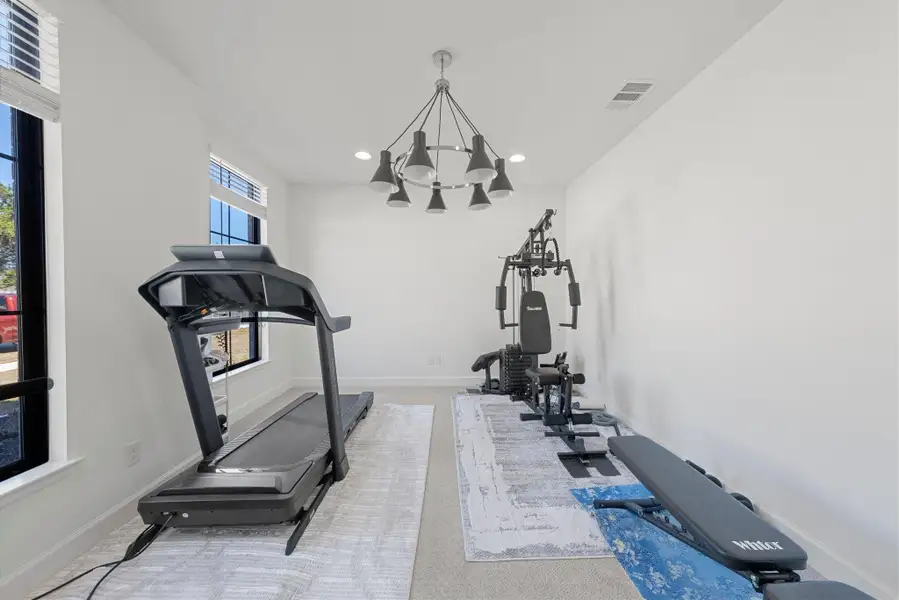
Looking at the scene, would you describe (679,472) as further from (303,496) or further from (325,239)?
(325,239)

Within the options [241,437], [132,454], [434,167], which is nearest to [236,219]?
[241,437]

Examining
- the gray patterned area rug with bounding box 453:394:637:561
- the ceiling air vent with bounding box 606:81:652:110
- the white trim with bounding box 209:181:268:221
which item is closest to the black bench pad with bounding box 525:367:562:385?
the gray patterned area rug with bounding box 453:394:637:561

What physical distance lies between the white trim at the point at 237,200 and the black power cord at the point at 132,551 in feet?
8.31

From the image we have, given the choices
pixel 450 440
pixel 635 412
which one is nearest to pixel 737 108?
pixel 635 412

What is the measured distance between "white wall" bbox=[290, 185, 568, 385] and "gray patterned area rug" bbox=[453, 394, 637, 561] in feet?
5.28

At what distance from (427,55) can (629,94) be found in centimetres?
157

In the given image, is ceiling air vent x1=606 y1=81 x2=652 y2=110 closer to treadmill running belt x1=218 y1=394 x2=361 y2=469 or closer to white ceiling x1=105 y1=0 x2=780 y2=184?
white ceiling x1=105 y1=0 x2=780 y2=184

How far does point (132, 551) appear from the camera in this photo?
1704 millimetres

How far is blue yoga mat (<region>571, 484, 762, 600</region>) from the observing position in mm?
1502

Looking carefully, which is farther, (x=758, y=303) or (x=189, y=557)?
(x=758, y=303)

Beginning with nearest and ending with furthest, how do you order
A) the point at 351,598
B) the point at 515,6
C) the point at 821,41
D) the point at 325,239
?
the point at 351,598 < the point at 821,41 < the point at 515,6 < the point at 325,239

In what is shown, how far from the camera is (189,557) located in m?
1.70

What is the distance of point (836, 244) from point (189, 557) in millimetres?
3369

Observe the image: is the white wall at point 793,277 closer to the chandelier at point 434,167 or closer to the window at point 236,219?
the chandelier at point 434,167
